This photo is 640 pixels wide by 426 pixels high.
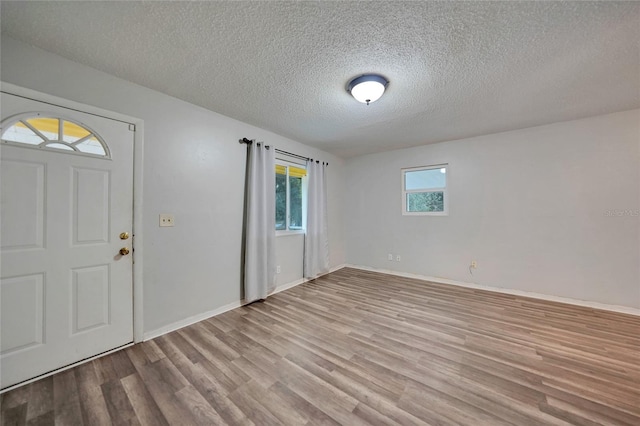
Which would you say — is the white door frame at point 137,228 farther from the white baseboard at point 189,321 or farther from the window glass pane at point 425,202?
the window glass pane at point 425,202

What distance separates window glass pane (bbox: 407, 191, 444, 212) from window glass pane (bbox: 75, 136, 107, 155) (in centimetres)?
435

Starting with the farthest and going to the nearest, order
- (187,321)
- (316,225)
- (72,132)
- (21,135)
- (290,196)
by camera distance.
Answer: (316,225) < (290,196) < (187,321) < (72,132) < (21,135)

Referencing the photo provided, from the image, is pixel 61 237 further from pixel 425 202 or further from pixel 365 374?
pixel 425 202

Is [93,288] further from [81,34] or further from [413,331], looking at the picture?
[413,331]

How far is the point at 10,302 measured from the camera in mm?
1578

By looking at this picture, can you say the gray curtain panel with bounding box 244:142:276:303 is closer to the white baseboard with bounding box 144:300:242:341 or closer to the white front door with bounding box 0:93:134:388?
the white baseboard with bounding box 144:300:242:341

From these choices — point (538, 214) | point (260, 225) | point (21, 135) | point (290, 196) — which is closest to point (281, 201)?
point (290, 196)

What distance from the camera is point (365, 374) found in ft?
5.61

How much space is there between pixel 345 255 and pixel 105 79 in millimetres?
4539

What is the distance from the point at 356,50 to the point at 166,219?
2379 millimetres

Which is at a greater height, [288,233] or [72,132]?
[72,132]

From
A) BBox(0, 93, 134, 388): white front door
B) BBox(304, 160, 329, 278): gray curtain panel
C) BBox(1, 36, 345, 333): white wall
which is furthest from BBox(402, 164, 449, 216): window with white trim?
BBox(0, 93, 134, 388): white front door

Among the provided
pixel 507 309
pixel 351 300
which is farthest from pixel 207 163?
pixel 507 309

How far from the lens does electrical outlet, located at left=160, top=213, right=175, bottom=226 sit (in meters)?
2.32
